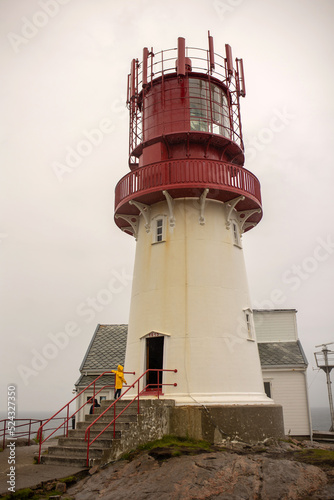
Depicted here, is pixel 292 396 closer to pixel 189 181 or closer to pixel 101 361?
pixel 101 361

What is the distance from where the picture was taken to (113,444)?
1157 centimetres

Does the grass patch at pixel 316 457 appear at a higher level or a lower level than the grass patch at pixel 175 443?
lower

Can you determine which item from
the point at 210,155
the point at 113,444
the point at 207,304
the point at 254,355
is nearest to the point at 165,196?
the point at 210,155

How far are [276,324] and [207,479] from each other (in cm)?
1660

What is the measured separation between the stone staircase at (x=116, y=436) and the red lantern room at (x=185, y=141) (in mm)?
7027

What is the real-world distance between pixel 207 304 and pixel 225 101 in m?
8.23

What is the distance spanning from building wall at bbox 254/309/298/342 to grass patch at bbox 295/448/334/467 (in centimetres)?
1240

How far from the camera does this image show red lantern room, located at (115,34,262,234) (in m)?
15.5

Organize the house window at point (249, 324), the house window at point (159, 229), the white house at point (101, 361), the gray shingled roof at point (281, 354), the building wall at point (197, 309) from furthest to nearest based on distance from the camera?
the white house at point (101, 361) < the gray shingled roof at point (281, 354) < the house window at point (159, 229) < the house window at point (249, 324) < the building wall at point (197, 309)

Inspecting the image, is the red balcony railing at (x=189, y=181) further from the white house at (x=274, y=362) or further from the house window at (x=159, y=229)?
the white house at (x=274, y=362)

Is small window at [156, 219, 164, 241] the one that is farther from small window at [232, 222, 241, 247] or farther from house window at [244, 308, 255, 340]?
house window at [244, 308, 255, 340]

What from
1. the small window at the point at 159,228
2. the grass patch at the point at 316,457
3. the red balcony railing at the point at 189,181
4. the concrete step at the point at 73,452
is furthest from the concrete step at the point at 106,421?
the red balcony railing at the point at 189,181

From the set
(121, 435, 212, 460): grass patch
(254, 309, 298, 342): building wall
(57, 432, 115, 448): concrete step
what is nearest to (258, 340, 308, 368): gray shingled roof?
(254, 309, 298, 342): building wall

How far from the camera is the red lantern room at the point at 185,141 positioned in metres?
15.5
